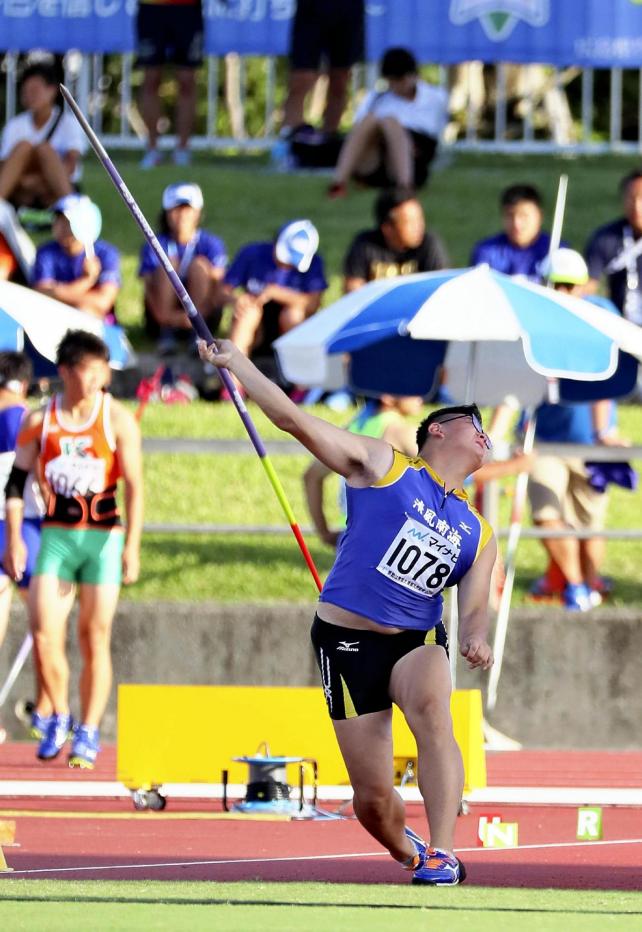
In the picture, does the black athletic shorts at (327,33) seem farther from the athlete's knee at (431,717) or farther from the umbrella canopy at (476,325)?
the athlete's knee at (431,717)

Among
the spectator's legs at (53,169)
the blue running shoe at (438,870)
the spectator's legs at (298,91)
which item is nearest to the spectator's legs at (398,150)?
the spectator's legs at (298,91)

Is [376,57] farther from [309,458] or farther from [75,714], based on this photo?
[75,714]

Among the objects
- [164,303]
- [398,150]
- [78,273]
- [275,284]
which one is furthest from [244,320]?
[398,150]

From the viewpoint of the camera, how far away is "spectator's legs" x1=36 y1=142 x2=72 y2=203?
17.9m

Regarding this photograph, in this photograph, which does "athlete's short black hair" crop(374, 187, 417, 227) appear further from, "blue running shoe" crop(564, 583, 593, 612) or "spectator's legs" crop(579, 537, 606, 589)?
"blue running shoe" crop(564, 583, 593, 612)

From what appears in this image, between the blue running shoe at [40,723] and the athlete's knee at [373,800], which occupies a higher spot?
the athlete's knee at [373,800]

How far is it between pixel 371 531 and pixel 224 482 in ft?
25.7

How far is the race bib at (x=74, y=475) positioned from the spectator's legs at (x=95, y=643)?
0.52 m

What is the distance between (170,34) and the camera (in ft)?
67.2

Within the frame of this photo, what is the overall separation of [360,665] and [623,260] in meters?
8.03

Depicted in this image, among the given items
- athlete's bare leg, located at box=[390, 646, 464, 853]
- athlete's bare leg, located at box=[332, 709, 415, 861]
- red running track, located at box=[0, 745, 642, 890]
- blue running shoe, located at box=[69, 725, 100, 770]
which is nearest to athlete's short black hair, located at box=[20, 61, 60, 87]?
blue running shoe, located at box=[69, 725, 100, 770]

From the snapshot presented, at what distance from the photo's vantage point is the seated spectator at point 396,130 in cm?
1870

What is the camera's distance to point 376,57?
20.3 metres

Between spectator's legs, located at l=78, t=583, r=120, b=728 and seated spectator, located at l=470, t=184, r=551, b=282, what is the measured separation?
446 cm
